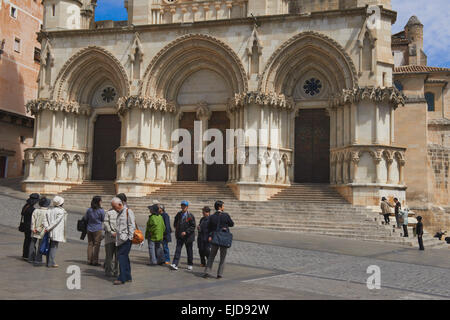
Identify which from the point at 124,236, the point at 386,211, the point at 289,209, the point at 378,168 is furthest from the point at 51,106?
the point at 124,236

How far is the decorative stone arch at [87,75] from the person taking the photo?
25609 mm

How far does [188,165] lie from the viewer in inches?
1018

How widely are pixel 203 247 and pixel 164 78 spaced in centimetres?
1619

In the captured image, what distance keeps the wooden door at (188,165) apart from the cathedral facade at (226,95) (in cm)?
6

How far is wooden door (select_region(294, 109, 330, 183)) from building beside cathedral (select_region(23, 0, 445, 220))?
5cm

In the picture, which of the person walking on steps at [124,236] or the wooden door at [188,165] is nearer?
the person walking on steps at [124,236]

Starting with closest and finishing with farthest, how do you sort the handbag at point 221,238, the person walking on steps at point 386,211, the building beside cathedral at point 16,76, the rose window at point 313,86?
the handbag at point 221,238 < the person walking on steps at point 386,211 < the rose window at point 313,86 < the building beside cathedral at point 16,76

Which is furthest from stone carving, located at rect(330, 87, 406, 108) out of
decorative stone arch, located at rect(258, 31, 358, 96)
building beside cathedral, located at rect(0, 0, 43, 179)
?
building beside cathedral, located at rect(0, 0, 43, 179)

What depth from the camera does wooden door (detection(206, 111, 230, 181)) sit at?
2528 centimetres

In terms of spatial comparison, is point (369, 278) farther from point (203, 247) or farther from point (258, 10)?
point (258, 10)

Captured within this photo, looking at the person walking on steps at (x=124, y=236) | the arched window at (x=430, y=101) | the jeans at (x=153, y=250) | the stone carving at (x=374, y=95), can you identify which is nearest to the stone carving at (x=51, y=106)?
the stone carving at (x=374, y=95)

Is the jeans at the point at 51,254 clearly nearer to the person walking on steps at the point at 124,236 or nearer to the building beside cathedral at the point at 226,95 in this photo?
the person walking on steps at the point at 124,236

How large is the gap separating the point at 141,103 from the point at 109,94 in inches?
151

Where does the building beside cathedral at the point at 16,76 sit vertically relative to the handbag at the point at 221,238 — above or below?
above
